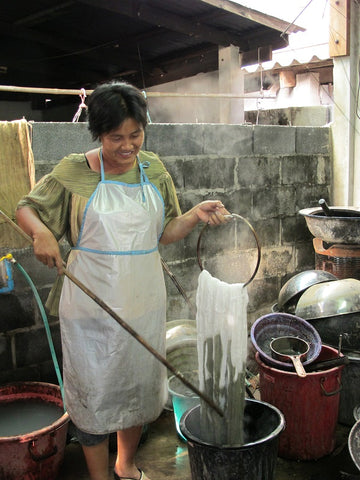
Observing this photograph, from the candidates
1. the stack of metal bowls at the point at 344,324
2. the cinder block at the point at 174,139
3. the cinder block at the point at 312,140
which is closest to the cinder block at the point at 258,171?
the cinder block at the point at 312,140

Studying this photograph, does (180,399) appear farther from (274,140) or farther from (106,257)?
(274,140)

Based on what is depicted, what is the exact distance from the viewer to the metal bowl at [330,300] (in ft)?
13.1

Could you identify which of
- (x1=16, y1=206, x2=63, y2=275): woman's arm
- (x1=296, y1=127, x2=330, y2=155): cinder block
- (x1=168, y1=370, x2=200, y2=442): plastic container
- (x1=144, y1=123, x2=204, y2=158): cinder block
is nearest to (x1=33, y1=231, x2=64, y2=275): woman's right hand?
(x1=16, y1=206, x2=63, y2=275): woman's arm

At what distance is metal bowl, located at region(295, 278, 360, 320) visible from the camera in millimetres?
3984

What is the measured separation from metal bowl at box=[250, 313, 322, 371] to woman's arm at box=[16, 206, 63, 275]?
1.85m

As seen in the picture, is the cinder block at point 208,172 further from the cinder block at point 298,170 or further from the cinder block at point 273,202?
the cinder block at point 298,170

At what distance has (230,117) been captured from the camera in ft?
26.7

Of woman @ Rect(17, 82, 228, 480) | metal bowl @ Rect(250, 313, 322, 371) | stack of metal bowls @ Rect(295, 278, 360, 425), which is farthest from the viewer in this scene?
stack of metal bowls @ Rect(295, 278, 360, 425)

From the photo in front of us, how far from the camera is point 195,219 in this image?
2.99 meters

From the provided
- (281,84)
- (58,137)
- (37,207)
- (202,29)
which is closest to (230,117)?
(202,29)

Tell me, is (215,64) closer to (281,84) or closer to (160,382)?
(281,84)

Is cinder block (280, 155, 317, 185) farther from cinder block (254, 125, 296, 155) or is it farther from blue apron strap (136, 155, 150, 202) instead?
blue apron strap (136, 155, 150, 202)

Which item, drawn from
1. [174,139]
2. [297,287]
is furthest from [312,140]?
[297,287]

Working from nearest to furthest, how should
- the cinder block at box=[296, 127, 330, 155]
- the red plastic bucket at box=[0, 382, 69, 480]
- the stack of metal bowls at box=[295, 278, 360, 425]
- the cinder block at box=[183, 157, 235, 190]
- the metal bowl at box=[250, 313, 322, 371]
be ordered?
1. the red plastic bucket at box=[0, 382, 69, 480]
2. the metal bowl at box=[250, 313, 322, 371]
3. the stack of metal bowls at box=[295, 278, 360, 425]
4. the cinder block at box=[183, 157, 235, 190]
5. the cinder block at box=[296, 127, 330, 155]
